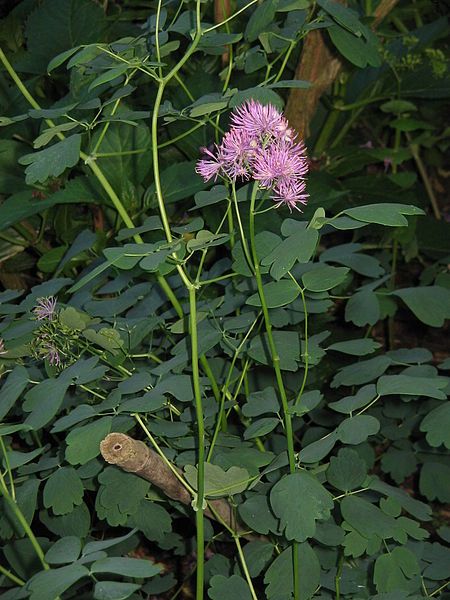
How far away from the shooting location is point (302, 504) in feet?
2.67

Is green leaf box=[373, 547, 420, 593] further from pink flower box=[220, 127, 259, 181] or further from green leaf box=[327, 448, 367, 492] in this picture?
pink flower box=[220, 127, 259, 181]

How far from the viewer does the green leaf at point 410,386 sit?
0.87 metres

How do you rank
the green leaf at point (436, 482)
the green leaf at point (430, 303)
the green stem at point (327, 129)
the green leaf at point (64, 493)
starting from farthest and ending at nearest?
the green stem at point (327, 129) < the green leaf at point (436, 482) < the green leaf at point (430, 303) < the green leaf at point (64, 493)

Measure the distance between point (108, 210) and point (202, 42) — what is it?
61cm

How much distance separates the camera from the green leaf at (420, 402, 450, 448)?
0.94 meters

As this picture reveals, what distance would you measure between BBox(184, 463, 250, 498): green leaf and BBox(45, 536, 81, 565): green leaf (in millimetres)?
170

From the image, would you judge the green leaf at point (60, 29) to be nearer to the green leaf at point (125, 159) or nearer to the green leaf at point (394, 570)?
the green leaf at point (125, 159)

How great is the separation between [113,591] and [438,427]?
0.44 meters

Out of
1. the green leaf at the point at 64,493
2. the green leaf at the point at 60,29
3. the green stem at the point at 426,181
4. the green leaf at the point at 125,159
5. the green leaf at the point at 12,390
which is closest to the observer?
the green leaf at the point at 12,390

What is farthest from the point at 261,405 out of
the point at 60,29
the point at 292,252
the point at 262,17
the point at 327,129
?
the point at 327,129

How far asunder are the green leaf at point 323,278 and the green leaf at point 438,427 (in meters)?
0.19

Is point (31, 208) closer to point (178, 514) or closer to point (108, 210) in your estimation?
point (108, 210)

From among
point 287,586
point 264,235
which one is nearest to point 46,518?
point 287,586

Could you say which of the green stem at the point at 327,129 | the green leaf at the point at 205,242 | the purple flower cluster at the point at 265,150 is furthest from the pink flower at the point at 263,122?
the green stem at the point at 327,129
